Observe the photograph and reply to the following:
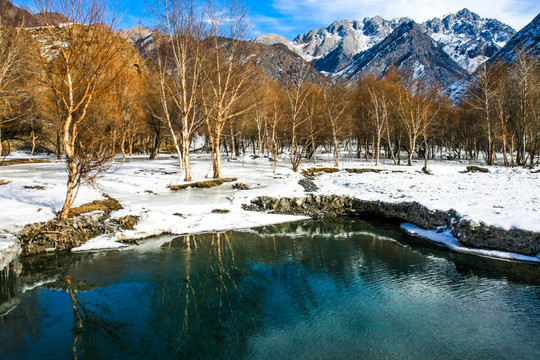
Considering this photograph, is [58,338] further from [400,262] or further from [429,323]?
[400,262]

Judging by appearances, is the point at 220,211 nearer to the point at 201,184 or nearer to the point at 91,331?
the point at 201,184

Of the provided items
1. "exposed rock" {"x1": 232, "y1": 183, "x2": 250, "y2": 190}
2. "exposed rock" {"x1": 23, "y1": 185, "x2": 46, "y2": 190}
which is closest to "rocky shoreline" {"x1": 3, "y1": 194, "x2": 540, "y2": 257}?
"exposed rock" {"x1": 232, "y1": 183, "x2": 250, "y2": 190}

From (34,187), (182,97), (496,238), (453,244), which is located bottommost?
(453,244)

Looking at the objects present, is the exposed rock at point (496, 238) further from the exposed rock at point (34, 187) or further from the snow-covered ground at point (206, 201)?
the exposed rock at point (34, 187)

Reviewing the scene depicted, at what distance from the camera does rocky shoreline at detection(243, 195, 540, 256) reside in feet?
31.3

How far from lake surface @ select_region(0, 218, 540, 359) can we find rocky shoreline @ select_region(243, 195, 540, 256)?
77 cm

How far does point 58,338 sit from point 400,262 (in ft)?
30.4

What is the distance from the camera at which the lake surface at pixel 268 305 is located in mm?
5539

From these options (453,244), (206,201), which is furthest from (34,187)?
(453,244)

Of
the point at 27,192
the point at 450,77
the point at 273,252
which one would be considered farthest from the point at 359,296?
the point at 450,77

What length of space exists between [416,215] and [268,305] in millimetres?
9564

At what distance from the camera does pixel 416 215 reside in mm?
13711

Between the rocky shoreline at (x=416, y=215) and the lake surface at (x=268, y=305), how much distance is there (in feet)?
2.52

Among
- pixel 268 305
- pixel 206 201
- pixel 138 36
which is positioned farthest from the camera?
pixel 138 36
